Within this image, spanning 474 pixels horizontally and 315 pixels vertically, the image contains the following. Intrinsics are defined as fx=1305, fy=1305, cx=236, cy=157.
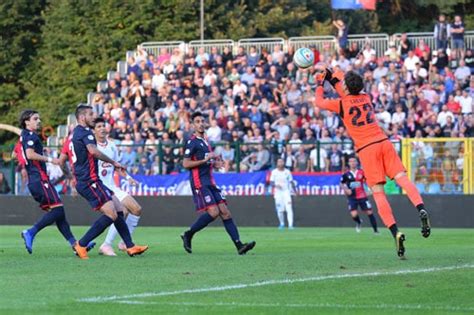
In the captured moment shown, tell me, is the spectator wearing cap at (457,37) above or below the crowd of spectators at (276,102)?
above

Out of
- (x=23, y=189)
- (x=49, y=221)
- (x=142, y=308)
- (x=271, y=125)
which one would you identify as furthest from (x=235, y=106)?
(x=142, y=308)

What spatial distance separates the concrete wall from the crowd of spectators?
1.00m

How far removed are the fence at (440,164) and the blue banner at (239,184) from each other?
217 cm

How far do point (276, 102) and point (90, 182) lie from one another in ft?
62.6

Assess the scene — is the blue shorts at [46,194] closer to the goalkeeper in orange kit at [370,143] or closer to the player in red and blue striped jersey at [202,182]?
the player in red and blue striped jersey at [202,182]

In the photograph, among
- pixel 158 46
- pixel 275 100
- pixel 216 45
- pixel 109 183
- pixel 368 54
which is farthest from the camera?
pixel 158 46

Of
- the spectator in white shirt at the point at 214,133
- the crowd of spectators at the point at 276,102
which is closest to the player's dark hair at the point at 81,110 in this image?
the crowd of spectators at the point at 276,102

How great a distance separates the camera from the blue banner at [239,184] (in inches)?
1340

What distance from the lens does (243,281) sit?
13.3 m

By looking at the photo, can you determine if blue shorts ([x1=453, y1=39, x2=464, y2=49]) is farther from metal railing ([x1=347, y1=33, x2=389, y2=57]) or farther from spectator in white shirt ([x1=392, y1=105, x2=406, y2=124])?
spectator in white shirt ([x1=392, y1=105, x2=406, y2=124])

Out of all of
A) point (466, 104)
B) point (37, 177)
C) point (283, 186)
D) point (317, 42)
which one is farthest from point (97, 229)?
point (317, 42)

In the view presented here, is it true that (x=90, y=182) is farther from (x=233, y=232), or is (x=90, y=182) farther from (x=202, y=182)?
(x=233, y=232)

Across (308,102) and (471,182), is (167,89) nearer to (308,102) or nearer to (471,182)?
(308,102)

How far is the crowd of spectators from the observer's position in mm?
33844
